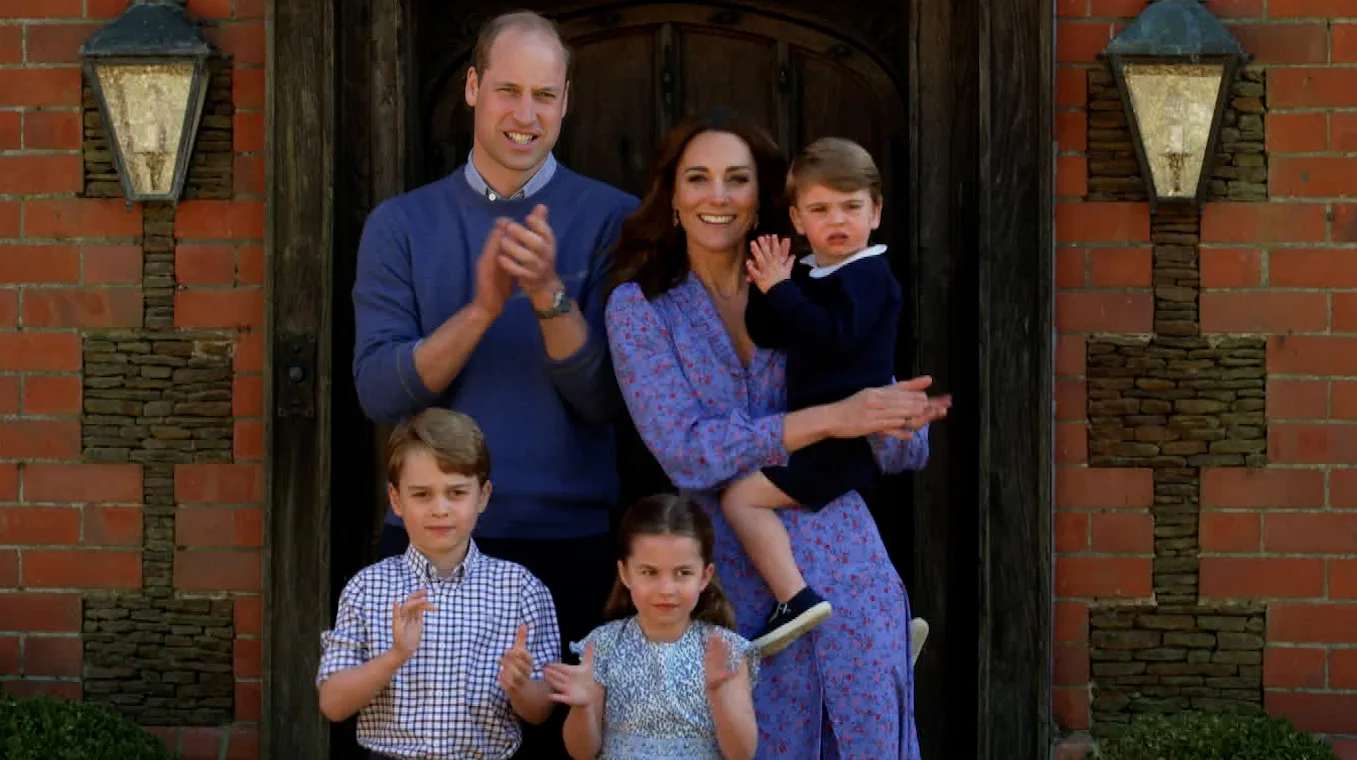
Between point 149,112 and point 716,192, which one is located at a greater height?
point 149,112

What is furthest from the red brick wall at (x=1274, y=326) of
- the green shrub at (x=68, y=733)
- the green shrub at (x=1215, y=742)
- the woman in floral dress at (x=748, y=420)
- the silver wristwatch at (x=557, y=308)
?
the green shrub at (x=68, y=733)

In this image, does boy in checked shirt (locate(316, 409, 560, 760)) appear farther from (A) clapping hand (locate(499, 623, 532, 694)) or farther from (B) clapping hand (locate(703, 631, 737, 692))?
(B) clapping hand (locate(703, 631, 737, 692))

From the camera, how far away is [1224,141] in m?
4.53

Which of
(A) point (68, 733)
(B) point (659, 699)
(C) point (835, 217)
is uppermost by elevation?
(C) point (835, 217)

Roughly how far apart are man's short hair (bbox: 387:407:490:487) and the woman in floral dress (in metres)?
0.32

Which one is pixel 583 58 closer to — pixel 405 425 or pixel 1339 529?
pixel 405 425

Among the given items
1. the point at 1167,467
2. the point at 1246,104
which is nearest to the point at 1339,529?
the point at 1167,467

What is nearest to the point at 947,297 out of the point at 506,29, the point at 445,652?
the point at 506,29

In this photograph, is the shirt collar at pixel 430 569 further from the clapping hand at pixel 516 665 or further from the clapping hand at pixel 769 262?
the clapping hand at pixel 769 262

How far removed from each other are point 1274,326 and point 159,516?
2.73 m

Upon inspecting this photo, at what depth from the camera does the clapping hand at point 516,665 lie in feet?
11.0

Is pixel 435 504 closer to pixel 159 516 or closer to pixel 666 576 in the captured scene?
pixel 666 576

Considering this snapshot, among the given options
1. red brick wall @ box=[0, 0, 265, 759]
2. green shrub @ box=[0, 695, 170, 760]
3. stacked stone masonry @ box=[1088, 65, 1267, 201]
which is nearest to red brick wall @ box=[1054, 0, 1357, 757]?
stacked stone masonry @ box=[1088, 65, 1267, 201]

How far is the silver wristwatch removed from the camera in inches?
142
